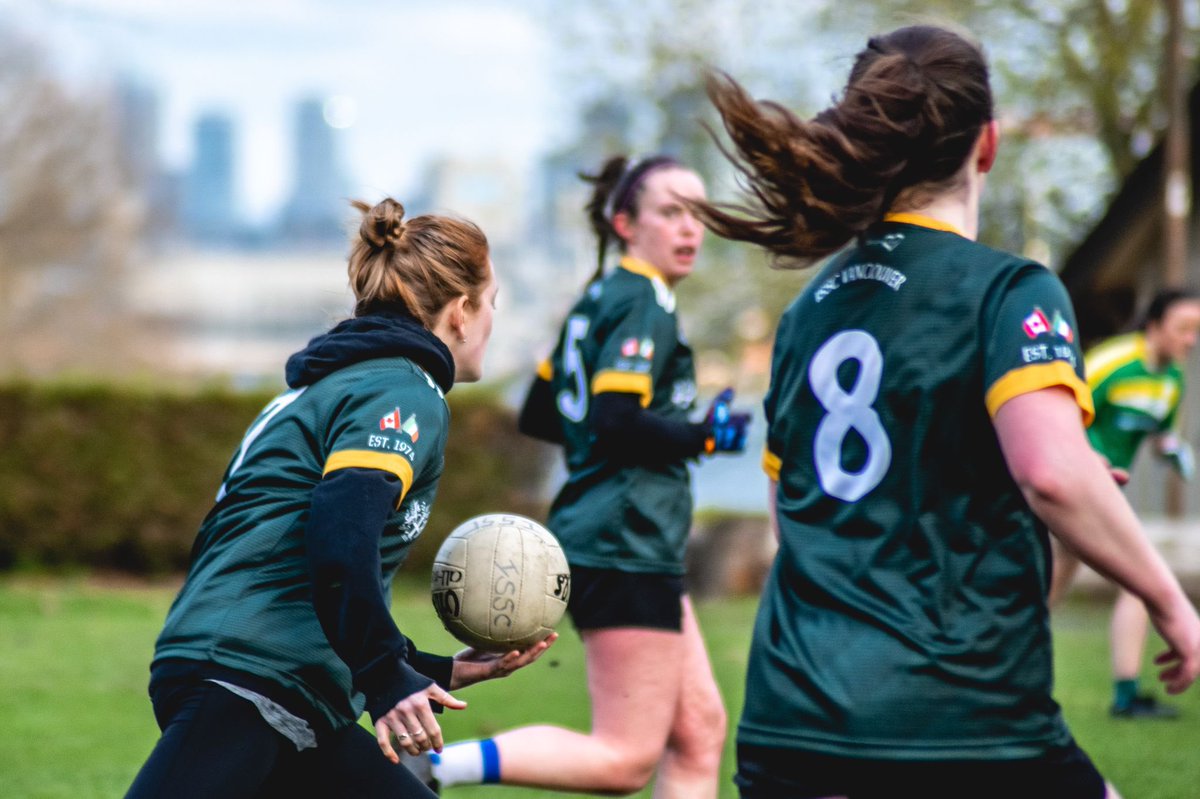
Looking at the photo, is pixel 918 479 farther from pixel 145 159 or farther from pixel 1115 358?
pixel 145 159

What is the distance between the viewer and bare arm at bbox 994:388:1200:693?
8.29 ft

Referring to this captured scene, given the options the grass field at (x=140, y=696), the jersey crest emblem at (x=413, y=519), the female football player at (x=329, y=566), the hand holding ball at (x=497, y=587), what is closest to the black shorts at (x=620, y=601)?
the grass field at (x=140, y=696)

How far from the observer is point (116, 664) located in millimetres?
10188

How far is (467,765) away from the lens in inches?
189

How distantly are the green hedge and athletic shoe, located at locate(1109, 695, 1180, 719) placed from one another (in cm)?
774

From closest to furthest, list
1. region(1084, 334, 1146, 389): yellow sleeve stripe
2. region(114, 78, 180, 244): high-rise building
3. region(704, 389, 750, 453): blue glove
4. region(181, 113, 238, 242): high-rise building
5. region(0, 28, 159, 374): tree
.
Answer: region(704, 389, 750, 453): blue glove
region(1084, 334, 1146, 389): yellow sleeve stripe
region(0, 28, 159, 374): tree
region(114, 78, 180, 244): high-rise building
region(181, 113, 238, 242): high-rise building

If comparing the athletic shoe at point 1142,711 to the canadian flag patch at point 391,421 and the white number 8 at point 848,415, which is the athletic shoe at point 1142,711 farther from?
the canadian flag patch at point 391,421

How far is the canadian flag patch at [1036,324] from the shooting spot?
8.59ft

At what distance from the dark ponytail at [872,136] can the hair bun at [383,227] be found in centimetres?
86

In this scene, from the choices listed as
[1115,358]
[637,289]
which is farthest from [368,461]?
[1115,358]

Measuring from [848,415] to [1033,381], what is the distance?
362 mm

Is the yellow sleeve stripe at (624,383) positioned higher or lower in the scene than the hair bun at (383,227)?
lower

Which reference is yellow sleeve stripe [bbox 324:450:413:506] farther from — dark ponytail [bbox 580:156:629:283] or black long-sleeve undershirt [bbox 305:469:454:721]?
dark ponytail [bbox 580:156:629:283]

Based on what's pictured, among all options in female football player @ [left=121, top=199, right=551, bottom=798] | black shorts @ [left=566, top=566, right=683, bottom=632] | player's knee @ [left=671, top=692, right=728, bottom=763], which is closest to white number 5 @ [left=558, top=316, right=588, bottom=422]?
black shorts @ [left=566, top=566, right=683, bottom=632]
